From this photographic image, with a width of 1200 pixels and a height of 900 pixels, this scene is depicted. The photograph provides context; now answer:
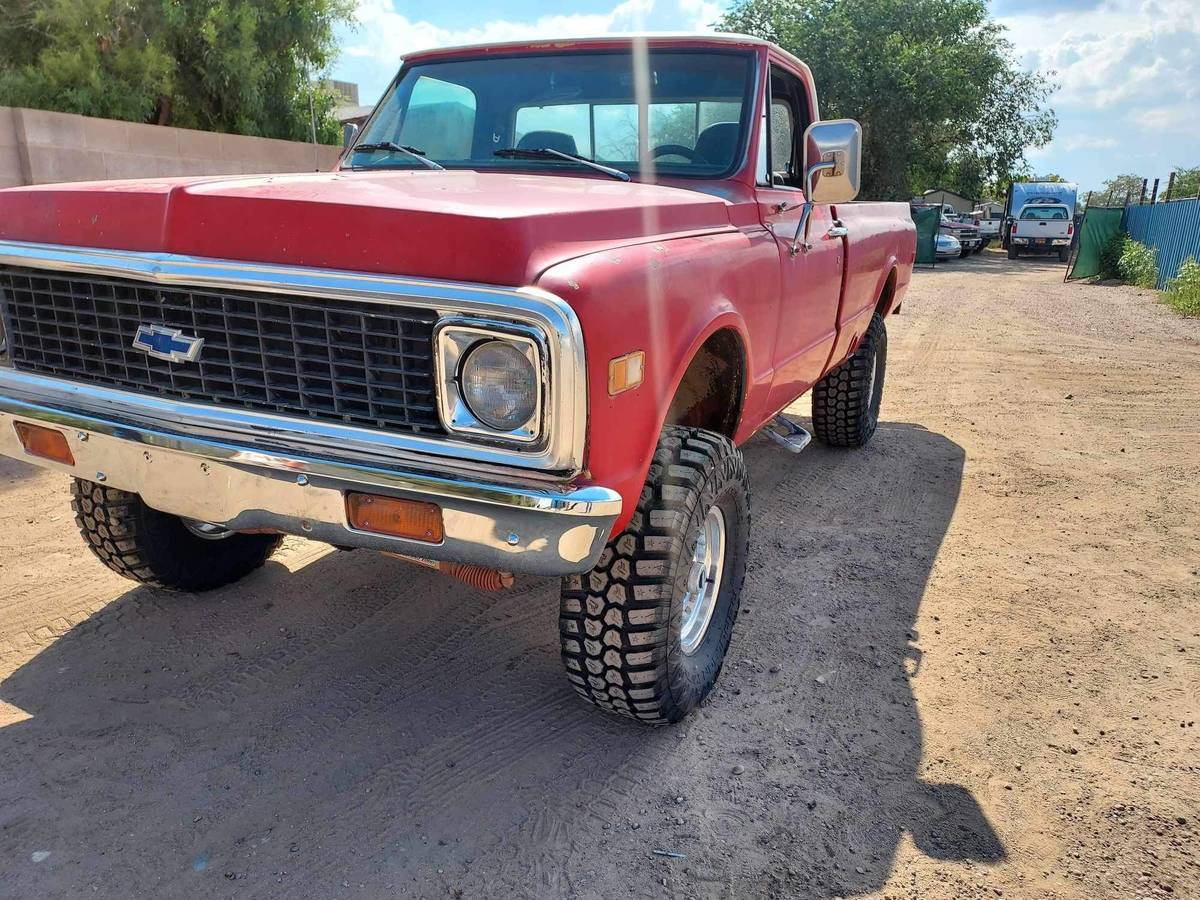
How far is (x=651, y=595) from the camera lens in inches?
93.9

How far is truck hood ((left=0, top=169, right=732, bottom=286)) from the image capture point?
199 centimetres

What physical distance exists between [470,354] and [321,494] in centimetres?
49

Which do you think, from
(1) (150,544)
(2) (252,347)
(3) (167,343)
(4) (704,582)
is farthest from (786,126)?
(1) (150,544)

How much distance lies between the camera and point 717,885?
2145 mm

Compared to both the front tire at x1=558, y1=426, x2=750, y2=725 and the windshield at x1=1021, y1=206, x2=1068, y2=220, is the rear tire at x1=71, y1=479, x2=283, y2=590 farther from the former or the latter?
the windshield at x1=1021, y1=206, x2=1068, y2=220

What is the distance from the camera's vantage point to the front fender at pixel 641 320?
1.99 meters

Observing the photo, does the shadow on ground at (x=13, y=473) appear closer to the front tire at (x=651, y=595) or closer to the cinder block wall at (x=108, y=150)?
the front tire at (x=651, y=595)

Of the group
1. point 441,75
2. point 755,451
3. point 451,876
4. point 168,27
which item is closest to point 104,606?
point 451,876

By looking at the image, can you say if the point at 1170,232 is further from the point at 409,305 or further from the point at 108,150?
the point at 409,305

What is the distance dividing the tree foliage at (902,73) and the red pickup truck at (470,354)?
80.1 ft

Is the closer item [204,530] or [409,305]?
[409,305]

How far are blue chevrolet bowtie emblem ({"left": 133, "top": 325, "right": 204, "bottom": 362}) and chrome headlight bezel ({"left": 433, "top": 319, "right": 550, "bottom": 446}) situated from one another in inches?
26.9

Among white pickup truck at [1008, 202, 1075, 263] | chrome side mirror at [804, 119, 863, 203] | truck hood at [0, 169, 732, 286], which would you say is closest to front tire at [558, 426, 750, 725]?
truck hood at [0, 169, 732, 286]

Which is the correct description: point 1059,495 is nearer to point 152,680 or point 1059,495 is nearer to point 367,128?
point 367,128
